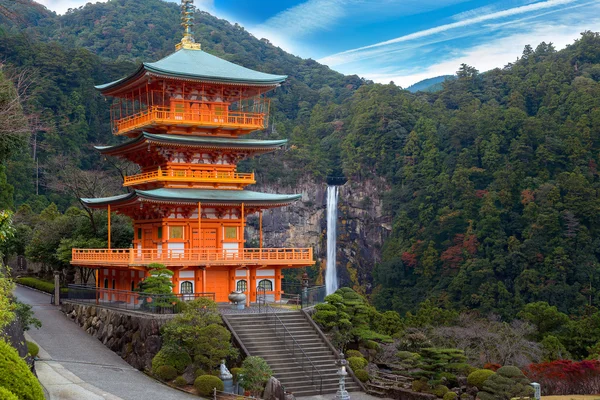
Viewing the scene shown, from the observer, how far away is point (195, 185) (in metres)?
33.0

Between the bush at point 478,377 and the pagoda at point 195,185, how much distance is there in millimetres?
9661

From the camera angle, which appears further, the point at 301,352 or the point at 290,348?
the point at 290,348

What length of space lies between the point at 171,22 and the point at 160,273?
104645 mm

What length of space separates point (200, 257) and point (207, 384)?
26.1 feet

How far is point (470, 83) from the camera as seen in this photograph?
95.1 m

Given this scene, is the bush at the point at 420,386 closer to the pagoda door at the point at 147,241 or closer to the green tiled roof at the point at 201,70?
the pagoda door at the point at 147,241

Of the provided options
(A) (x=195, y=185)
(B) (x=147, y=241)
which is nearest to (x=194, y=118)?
(A) (x=195, y=185)

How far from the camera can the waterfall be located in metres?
78.1

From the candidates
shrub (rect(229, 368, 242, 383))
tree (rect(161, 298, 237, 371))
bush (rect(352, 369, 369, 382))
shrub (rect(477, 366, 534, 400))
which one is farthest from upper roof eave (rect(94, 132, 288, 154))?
shrub (rect(477, 366, 534, 400))

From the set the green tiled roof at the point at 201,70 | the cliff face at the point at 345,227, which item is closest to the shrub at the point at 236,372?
the green tiled roof at the point at 201,70

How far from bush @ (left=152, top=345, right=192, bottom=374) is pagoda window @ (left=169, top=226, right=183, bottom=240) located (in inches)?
304

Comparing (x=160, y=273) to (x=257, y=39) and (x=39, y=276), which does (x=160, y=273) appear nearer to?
(x=39, y=276)

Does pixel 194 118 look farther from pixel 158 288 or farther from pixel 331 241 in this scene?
pixel 331 241

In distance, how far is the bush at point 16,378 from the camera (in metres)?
13.9
